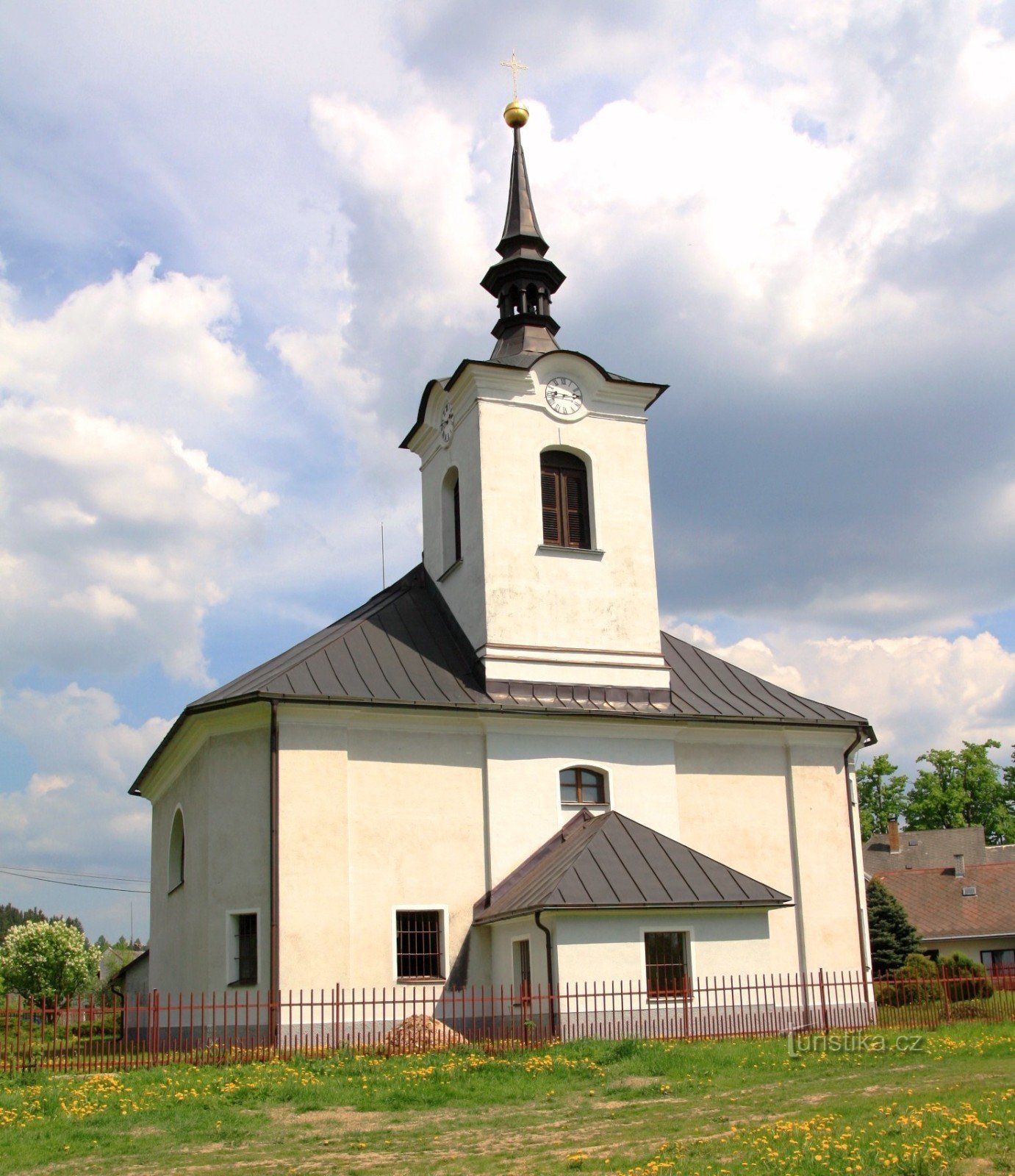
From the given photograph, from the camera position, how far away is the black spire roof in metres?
28.5

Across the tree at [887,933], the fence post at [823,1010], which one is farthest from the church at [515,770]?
the tree at [887,933]

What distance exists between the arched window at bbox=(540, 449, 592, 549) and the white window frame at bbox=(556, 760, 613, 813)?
4.72m

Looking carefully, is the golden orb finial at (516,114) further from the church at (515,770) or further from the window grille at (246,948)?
the window grille at (246,948)

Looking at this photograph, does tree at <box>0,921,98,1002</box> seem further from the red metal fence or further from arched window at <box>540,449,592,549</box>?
arched window at <box>540,449,592,549</box>

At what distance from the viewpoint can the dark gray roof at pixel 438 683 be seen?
74.9ft

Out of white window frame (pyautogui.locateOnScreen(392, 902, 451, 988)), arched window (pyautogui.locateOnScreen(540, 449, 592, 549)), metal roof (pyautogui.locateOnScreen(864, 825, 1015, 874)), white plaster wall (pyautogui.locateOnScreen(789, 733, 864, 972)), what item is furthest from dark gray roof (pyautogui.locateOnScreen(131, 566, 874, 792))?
metal roof (pyautogui.locateOnScreen(864, 825, 1015, 874))

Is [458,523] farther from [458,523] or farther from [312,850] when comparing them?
[312,850]

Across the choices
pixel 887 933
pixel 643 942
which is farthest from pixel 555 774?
pixel 887 933

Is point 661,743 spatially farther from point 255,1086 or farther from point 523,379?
point 255,1086

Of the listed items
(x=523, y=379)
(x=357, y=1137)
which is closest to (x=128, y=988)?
(x=523, y=379)

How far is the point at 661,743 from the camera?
24.8m

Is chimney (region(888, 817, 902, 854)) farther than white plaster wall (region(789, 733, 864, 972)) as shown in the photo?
Yes

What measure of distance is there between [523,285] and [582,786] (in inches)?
482
